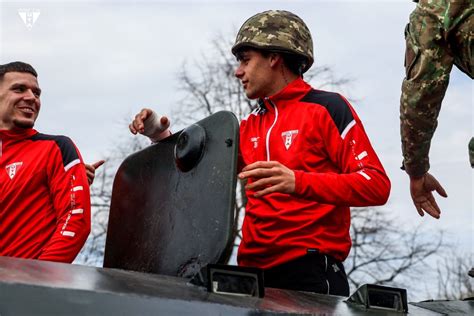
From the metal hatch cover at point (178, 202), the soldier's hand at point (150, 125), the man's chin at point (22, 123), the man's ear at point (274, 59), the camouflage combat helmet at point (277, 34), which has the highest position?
the camouflage combat helmet at point (277, 34)

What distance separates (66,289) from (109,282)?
218mm

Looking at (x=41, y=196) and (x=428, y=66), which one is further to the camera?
(x=41, y=196)

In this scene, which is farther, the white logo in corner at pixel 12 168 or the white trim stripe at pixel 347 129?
the white logo in corner at pixel 12 168

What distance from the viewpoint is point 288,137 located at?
145 inches

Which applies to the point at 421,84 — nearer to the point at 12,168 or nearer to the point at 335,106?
the point at 335,106

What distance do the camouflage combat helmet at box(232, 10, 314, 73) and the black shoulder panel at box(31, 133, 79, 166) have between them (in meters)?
1.03

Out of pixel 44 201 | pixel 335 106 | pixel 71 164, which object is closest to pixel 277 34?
pixel 335 106

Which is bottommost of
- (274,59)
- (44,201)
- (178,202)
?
(178,202)

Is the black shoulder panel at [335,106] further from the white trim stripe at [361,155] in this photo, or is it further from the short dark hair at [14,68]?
the short dark hair at [14,68]

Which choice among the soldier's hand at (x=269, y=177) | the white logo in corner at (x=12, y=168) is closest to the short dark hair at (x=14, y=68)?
the white logo in corner at (x=12, y=168)

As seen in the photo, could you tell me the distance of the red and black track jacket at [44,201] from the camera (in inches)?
164

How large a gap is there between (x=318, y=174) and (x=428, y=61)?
0.59 meters

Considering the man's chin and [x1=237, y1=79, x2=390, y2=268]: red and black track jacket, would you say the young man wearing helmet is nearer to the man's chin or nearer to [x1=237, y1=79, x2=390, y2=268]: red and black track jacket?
[x1=237, y1=79, x2=390, y2=268]: red and black track jacket

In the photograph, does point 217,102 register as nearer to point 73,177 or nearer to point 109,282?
point 73,177
